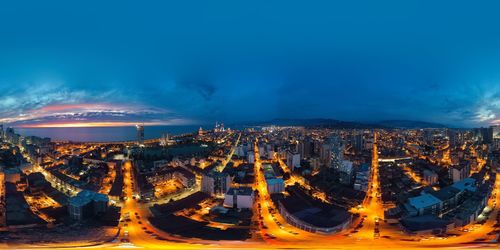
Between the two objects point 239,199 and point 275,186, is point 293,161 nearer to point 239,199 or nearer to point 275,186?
point 275,186

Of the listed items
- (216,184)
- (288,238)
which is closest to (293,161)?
(216,184)

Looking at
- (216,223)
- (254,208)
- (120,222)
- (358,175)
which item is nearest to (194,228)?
(216,223)

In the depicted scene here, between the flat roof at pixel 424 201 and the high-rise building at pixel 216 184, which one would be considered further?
the high-rise building at pixel 216 184

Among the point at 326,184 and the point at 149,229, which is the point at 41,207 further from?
the point at 326,184

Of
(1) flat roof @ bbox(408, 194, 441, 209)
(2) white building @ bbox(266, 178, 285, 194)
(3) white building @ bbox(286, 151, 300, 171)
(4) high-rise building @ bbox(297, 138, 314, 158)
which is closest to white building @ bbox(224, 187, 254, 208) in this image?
(2) white building @ bbox(266, 178, 285, 194)

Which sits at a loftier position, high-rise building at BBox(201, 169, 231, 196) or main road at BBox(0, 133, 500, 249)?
high-rise building at BBox(201, 169, 231, 196)

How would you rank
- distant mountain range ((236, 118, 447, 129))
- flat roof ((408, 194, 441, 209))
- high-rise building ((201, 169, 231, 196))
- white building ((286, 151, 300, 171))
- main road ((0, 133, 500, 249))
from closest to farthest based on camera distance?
main road ((0, 133, 500, 249)) < flat roof ((408, 194, 441, 209)) < high-rise building ((201, 169, 231, 196)) < white building ((286, 151, 300, 171)) < distant mountain range ((236, 118, 447, 129))

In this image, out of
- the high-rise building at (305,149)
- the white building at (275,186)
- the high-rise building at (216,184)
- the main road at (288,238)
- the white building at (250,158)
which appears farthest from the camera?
the high-rise building at (305,149)

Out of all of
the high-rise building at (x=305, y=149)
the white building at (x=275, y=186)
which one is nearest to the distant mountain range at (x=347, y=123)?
the high-rise building at (x=305, y=149)

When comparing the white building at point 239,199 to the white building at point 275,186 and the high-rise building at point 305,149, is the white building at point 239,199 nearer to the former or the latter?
the white building at point 275,186

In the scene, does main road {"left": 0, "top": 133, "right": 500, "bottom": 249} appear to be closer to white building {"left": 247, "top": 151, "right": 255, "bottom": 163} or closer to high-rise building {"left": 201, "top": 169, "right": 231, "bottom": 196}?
high-rise building {"left": 201, "top": 169, "right": 231, "bottom": 196}

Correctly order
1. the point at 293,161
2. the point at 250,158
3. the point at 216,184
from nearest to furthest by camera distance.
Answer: the point at 216,184, the point at 293,161, the point at 250,158
